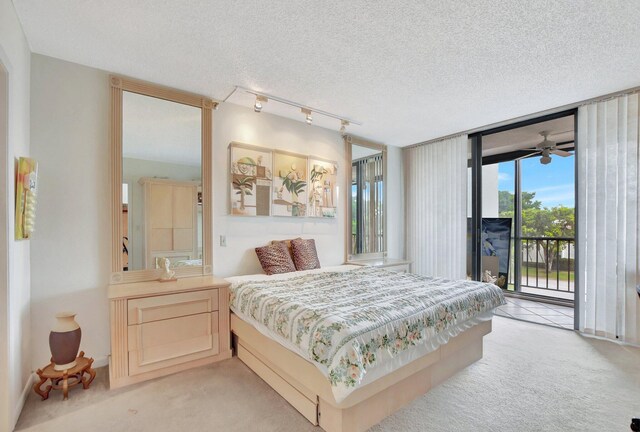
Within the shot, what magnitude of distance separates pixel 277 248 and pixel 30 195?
214 cm

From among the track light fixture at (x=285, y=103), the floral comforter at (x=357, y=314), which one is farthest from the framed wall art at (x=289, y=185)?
the floral comforter at (x=357, y=314)

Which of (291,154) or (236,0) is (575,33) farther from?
(291,154)

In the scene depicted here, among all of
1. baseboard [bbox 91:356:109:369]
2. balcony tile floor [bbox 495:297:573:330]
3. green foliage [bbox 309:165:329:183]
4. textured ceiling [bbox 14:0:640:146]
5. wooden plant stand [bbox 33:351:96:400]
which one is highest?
textured ceiling [bbox 14:0:640:146]

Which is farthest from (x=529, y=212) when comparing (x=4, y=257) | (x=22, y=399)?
(x=22, y=399)

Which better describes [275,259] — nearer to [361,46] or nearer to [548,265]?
[361,46]

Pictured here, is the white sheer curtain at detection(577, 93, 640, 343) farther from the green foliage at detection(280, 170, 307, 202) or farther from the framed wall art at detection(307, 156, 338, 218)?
the green foliage at detection(280, 170, 307, 202)

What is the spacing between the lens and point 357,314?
6.03 feet

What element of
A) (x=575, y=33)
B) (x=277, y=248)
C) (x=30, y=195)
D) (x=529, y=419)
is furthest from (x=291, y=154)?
(x=529, y=419)

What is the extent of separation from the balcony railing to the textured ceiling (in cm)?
285

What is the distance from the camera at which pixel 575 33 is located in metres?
2.11

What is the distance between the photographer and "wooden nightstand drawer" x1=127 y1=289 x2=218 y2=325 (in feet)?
7.52

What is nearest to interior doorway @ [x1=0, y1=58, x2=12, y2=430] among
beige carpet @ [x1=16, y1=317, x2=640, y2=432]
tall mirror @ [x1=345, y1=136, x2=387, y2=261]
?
beige carpet @ [x1=16, y1=317, x2=640, y2=432]

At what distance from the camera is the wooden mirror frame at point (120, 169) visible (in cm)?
265

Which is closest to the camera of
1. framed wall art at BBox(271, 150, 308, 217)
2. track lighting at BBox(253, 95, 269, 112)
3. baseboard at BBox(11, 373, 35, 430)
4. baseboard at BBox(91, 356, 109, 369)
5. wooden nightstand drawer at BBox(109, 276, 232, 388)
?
baseboard at BBox(11, 373, 35, 430)
